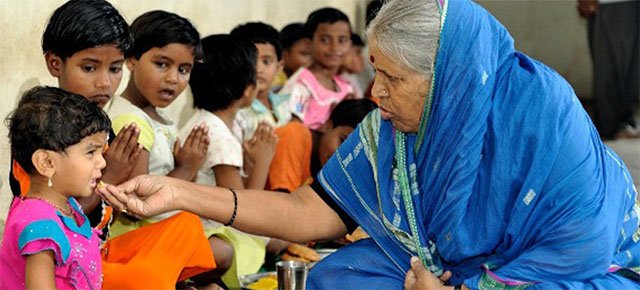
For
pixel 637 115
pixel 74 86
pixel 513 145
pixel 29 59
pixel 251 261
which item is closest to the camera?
pixel 513 145

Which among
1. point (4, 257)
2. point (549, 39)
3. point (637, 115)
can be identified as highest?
point (4, 257)

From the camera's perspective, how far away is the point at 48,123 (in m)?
2.62

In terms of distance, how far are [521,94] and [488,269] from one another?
0.49 metres

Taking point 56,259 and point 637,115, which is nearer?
point 56,259

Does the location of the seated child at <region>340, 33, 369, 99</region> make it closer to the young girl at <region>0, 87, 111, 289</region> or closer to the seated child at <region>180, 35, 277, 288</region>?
the seated child at <region>180, 35, 277, 288</region>

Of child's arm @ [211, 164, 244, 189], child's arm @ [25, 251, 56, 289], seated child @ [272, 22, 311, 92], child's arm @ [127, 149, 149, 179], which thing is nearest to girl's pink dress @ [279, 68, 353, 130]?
seated child @ [272, 22, 311, 92]

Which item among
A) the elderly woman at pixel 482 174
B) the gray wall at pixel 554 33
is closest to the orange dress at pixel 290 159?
the elderly woman at pixel 482 174

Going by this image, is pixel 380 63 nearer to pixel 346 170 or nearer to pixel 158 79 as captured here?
pixel 346 170

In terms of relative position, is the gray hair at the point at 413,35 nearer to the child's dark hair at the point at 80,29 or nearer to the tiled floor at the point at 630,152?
the child's dark hair at the point at 80,29

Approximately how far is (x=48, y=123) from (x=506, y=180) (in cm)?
125

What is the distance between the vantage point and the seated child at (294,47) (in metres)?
6.22

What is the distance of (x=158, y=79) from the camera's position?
12.3 ft

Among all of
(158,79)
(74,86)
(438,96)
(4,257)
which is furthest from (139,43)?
(438,96)

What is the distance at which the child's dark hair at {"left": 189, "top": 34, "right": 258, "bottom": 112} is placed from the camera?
170 inches
